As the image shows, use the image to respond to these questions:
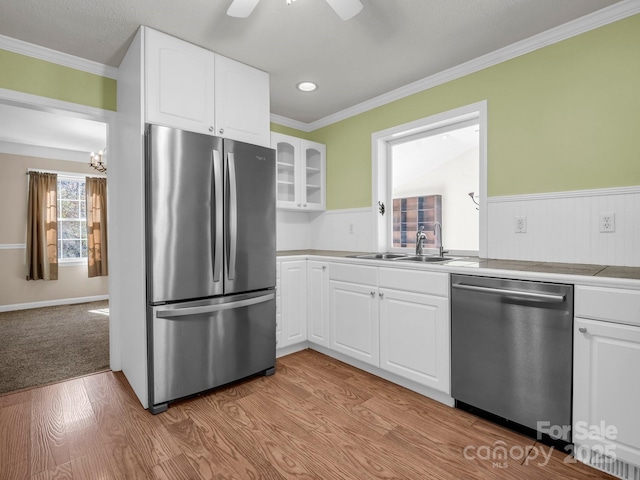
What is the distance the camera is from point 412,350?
231cm

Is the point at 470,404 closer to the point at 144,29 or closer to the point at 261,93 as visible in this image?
the point at 261,93

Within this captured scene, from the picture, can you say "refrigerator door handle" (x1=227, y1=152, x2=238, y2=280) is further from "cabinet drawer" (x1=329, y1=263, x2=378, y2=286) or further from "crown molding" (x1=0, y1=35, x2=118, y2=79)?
"crown molding" (x1=0, y1=35, x2=118, y2=79)

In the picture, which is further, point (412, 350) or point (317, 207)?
point (317, 207)

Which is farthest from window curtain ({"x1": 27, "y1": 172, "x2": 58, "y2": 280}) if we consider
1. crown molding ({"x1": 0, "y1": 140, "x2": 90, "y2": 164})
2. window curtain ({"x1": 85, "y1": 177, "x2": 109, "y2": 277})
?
window curtain ({"x1": 85, "y1": 177, "x2": 109, "y2": 277})

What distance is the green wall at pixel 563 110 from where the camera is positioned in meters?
1.92

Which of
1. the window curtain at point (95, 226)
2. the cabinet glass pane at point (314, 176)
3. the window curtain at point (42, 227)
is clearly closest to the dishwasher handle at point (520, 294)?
the cabinet glass pane at point (314, 176)

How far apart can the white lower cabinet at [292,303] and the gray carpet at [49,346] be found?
1560 millimetres

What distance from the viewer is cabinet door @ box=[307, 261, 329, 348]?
117 inches

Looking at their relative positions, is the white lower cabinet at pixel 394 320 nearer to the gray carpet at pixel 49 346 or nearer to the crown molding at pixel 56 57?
the gray carpet at pixel 49 346

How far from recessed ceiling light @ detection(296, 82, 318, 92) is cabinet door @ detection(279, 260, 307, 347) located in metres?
1.58

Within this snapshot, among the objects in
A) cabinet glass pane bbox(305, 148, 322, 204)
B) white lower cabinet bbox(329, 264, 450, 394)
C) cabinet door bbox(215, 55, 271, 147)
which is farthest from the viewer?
cabinet glass pane bbox(305, 148, 322, 204)

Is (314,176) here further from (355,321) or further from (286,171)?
(355,321)

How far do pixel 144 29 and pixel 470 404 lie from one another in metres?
3.09

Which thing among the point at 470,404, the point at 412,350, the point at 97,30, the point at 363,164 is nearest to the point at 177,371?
the point at 412,350
